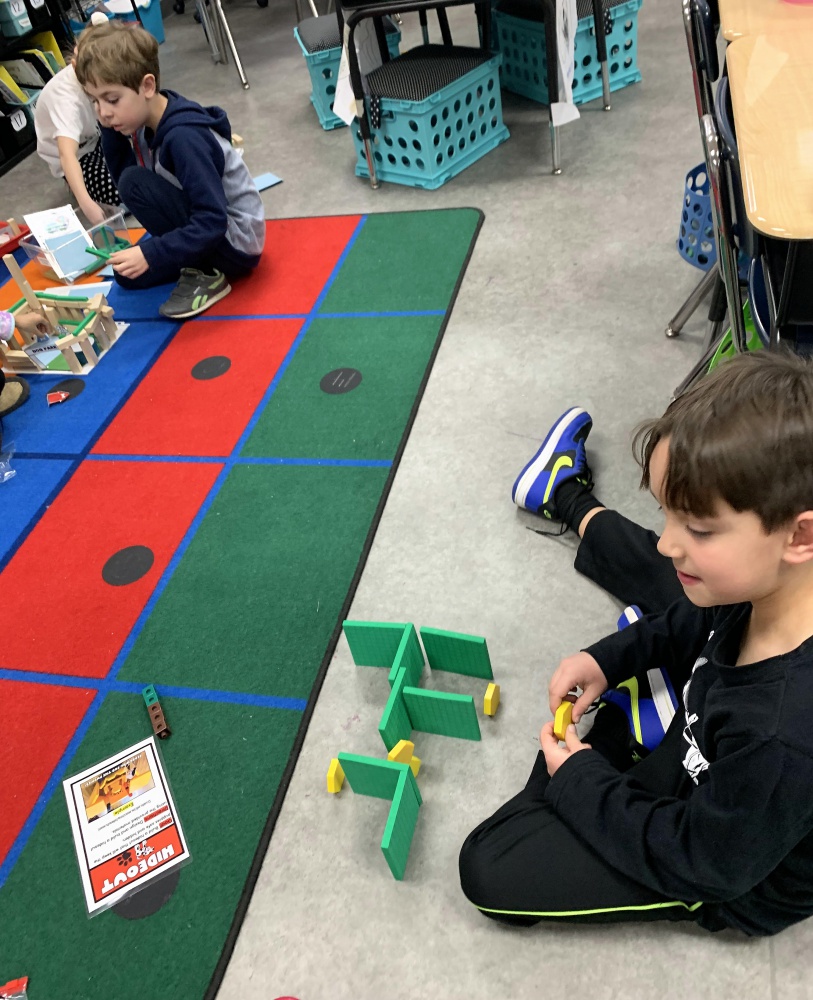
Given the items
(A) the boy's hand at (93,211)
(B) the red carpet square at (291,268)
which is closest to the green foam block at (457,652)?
(B) the red carpet square at (291,268)

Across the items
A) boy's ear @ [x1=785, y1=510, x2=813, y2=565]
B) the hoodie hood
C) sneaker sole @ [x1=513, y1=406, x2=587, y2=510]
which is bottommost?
sneaker sole @ [x1=513, y1=406, x2=587, y2=510]

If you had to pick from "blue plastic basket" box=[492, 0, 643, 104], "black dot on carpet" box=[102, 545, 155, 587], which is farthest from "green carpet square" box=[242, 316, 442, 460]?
"blue plastic basket" box=[492, 0, 643, 104]

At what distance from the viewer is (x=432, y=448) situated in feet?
6.36

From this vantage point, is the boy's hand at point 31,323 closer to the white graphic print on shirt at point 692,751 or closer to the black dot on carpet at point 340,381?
the black dot on carpet at point 340,381

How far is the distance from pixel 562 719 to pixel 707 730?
322 millimetres

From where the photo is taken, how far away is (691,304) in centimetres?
201

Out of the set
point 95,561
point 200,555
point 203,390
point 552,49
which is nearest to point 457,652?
point 200,555

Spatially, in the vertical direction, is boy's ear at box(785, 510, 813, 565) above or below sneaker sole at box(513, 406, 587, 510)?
above

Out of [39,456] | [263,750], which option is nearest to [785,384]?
[263,750]

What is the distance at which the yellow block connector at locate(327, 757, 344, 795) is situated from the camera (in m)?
1.34

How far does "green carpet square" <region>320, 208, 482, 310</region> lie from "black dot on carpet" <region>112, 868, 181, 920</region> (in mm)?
1617

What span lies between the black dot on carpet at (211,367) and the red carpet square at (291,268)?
0.24 metres

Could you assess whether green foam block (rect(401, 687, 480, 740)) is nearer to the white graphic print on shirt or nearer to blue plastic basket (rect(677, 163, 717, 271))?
the white graphic print on shirt

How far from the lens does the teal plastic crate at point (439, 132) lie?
274cm
